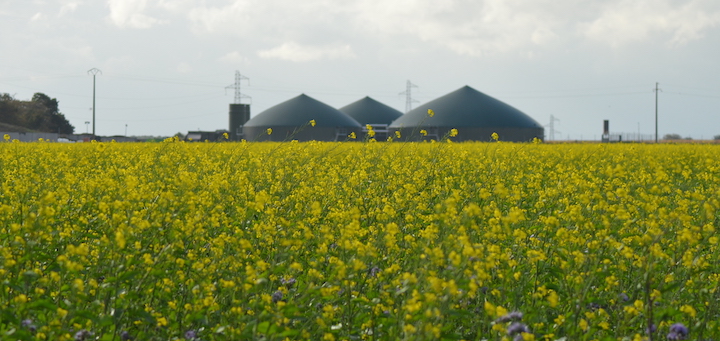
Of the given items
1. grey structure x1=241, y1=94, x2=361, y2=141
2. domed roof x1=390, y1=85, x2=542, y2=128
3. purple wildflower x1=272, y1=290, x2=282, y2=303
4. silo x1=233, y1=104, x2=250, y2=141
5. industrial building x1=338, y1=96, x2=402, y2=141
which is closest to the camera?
purple wildflower x1=272, y1=290, x2=282, y2=303

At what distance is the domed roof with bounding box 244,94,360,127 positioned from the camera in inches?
3056

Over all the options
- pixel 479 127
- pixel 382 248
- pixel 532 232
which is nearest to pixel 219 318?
pixel 382 248

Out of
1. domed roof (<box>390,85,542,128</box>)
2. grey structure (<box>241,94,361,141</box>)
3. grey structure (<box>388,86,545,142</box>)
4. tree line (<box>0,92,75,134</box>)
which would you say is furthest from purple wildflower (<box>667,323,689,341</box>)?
tree line (<box>0,92,75,134</box>)

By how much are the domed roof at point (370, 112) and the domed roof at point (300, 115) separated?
50.1 feet

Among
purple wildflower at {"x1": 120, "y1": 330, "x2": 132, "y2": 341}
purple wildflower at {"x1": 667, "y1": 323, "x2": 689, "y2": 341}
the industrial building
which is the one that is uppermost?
the industrial building

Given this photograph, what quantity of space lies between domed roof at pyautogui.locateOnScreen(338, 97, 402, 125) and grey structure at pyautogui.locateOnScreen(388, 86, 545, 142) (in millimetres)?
19674

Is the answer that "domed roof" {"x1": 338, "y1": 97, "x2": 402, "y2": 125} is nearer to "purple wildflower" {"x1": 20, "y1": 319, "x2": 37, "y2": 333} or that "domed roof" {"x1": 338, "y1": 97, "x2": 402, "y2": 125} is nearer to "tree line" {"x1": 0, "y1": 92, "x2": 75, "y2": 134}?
"tree line" {"x1": 0, "y1": 92, "x2": 75, "y2": 134}

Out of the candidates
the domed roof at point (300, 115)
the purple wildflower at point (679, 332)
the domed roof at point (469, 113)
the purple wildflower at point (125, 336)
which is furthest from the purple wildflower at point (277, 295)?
the domed roof at point (300, 115)

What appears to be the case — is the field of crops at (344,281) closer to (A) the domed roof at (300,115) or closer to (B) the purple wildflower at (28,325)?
(B) the purple wildflower at (28,325)

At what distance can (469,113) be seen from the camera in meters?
72.9

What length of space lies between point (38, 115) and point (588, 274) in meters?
90.8

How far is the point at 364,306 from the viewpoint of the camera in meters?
4.39

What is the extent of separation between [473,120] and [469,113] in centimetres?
145

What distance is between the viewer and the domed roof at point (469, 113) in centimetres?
7156
